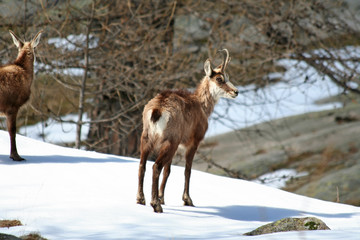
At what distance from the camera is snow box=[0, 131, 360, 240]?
5.24 metres

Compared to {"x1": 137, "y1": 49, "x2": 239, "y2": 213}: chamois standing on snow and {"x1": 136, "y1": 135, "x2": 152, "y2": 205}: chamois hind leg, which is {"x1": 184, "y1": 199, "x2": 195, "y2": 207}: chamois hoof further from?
{"x1": 136, "y1": 135, "x2": 152, "y2": 205}: chamois hind leg

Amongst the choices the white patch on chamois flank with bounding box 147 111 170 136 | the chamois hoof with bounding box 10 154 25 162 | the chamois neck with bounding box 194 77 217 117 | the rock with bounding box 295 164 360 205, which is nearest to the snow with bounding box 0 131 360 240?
the chamois hoof with bounding box 10 154 25 162

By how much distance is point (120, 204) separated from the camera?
6.36 m

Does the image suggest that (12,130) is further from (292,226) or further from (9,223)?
(292,226)

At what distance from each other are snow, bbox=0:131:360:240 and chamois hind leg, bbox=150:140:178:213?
0.11 m

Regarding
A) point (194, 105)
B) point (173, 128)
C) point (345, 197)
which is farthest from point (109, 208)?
point (345, 197)

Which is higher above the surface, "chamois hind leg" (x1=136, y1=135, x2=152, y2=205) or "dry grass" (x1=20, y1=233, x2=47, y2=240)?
"chamois hind leg" (x1=136, y1=135, x2=152, y2=205)

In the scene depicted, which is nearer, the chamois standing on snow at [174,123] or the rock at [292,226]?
the rock at [292,226]

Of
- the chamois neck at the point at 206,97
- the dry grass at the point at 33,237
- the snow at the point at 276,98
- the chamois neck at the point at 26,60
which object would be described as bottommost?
the dry grass at the point at 33,237

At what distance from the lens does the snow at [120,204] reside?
5.24 m

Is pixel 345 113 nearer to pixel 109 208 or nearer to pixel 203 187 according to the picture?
pixel 203 187

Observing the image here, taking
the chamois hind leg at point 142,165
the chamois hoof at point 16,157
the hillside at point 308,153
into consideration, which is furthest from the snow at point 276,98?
the chamois hind leg at point 142,165

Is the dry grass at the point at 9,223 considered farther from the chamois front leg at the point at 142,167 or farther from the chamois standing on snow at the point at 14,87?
the chamois standing on snow at the point at 14,87

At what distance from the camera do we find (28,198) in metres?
6.24
